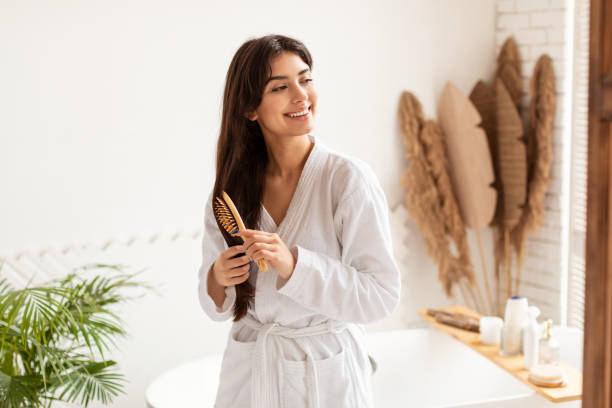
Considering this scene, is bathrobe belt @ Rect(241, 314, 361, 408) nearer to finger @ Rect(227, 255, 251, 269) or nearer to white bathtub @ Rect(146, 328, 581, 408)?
finger @ Rect(227, 255, 251, 269)

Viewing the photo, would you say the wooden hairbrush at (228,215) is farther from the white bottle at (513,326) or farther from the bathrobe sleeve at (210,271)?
the white bottle at (513,326)

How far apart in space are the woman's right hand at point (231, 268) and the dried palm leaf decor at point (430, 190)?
2.39 meters

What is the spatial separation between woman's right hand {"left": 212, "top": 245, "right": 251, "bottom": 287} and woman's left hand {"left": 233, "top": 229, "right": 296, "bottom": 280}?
3.2 inches

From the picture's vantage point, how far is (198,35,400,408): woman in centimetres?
140

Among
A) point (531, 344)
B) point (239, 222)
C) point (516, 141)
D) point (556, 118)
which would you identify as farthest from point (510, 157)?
point (239, 222)

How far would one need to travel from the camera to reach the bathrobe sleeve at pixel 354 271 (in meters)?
1.36

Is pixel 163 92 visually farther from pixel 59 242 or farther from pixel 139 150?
pixel 59 242

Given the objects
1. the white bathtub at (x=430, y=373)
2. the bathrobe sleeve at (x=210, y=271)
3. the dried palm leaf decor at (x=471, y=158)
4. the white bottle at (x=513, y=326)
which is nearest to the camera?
the bathrobe sleeve at (x=210, y=271)

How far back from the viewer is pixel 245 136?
1.61 m

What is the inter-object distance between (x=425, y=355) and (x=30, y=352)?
6.11 ft

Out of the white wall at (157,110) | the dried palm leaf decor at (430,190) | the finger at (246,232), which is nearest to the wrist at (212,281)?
the finger at (246,232)

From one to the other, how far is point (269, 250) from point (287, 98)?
14.5 inches

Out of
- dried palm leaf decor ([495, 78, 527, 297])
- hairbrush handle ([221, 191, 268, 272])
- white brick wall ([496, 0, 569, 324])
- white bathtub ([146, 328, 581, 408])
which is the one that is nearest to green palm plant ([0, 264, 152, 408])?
hairbrush handle ([221, 191, 268, 272])

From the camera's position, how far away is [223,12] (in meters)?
3.31
